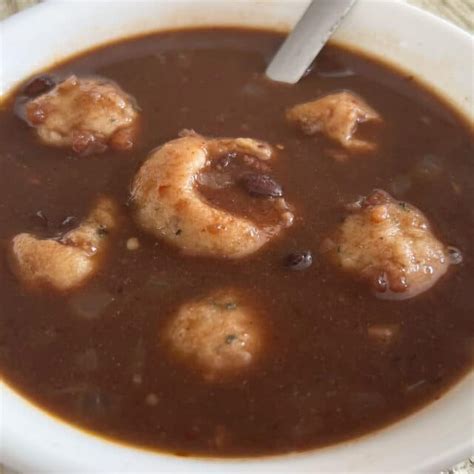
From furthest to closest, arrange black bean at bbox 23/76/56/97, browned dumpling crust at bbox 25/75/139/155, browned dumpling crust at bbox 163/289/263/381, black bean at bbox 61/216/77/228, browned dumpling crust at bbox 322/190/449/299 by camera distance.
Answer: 1. black bean at bbox 23/76/56/97
2. browned dumpling crust at bbox 25/75/139/155
3. black bean at bbox 61/216/77/228
4. browned dumpling crust at bbox 322/190/449/299
5. browned dumpling crust at bbox 163/289/263/381

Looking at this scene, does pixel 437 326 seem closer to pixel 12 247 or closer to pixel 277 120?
pixel 277 120

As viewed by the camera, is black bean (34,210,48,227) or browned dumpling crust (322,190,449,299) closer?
browned dumpling crust (322,190,449,299)

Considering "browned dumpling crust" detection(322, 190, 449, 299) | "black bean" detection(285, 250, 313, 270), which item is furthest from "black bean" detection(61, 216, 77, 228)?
"browned dumpling crust" detection(322, 190, 449, 299)

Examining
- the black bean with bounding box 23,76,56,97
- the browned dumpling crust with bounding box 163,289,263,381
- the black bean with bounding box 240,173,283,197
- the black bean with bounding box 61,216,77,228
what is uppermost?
the black bean with bounding box 240,173,283,197

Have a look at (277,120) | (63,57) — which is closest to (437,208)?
(277,120)

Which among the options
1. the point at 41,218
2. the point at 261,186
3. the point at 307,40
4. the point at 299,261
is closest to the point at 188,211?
the point at 261,186

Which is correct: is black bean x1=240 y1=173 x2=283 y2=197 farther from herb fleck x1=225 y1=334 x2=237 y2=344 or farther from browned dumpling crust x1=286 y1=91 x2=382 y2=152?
herb fleck x1=225 y1=334 x2=237 y2=344

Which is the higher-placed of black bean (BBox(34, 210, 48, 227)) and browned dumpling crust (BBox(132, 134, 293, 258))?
browned dumpling crust (BBox(132, 134, 293, 258))
